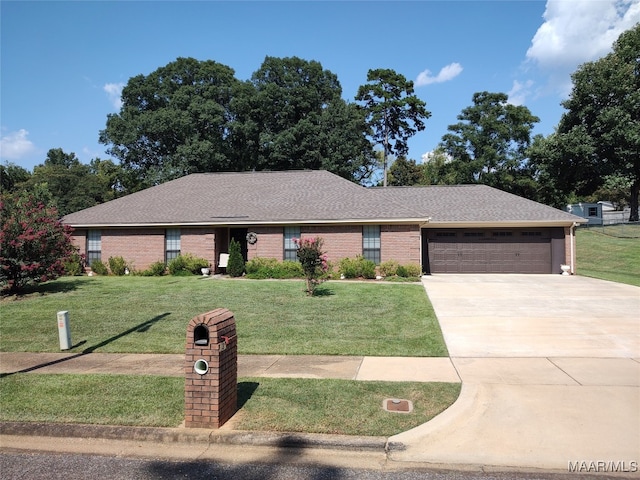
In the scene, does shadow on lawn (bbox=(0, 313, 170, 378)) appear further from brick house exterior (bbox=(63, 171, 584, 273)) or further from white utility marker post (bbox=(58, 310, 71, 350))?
brick house exterior (bbox=(63, 171, 584, 273))

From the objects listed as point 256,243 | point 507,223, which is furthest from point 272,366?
point 507,223

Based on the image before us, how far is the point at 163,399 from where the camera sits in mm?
6262

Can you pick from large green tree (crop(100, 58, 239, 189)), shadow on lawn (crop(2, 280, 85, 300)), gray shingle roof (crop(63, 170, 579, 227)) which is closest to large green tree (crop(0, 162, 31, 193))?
large green tree (crop(100, 58, 239, 189))

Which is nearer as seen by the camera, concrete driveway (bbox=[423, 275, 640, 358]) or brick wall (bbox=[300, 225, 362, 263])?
concrete driveway (bbox=[423, 275, 640, 358])

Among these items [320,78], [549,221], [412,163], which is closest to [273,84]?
[320,78]

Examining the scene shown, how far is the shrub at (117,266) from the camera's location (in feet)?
73.6

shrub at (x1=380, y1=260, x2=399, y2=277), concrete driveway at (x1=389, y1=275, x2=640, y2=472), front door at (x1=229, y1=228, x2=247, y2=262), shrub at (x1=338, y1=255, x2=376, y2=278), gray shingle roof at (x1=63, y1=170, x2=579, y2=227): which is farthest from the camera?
front door at (x1=229, y1=228, x2=247, y2=262)

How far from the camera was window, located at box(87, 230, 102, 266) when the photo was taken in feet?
77.2

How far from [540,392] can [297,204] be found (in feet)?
56.9

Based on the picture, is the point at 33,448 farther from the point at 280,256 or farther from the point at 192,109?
the point at 192,109

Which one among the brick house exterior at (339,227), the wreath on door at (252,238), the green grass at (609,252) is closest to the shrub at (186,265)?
the brick house exterior at (339,227)

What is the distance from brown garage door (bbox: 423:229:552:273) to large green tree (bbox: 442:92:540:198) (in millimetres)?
22403

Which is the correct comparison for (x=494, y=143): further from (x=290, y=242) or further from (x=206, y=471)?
(x=206, y=471)

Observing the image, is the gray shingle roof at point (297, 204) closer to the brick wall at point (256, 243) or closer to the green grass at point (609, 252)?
the brick wall at point (256, 243)
